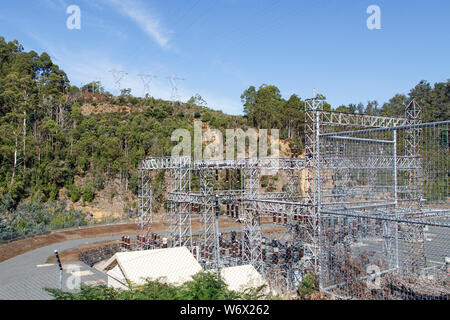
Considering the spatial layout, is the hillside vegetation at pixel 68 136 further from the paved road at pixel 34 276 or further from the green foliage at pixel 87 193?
the paved road at pixel 34 276

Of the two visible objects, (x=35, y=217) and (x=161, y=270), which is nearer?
(x=161, y=270)

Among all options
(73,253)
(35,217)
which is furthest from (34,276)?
(35,217)

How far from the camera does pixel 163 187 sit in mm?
28453

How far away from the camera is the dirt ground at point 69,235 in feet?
52.2

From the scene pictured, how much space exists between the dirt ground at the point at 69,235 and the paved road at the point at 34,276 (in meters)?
0.78

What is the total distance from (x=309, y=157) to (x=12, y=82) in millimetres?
28813

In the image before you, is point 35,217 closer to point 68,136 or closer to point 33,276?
point 68,136

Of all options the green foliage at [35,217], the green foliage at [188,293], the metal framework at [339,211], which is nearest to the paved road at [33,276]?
the metal framework at [339,211]

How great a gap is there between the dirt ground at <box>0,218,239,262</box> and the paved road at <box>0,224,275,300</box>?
2.56ft

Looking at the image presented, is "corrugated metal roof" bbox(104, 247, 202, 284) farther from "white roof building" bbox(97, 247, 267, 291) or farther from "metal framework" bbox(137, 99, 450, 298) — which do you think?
"metal framework" bbox(137, 99, 450, 298)

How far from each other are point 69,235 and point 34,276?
331 inches

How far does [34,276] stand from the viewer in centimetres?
1184
